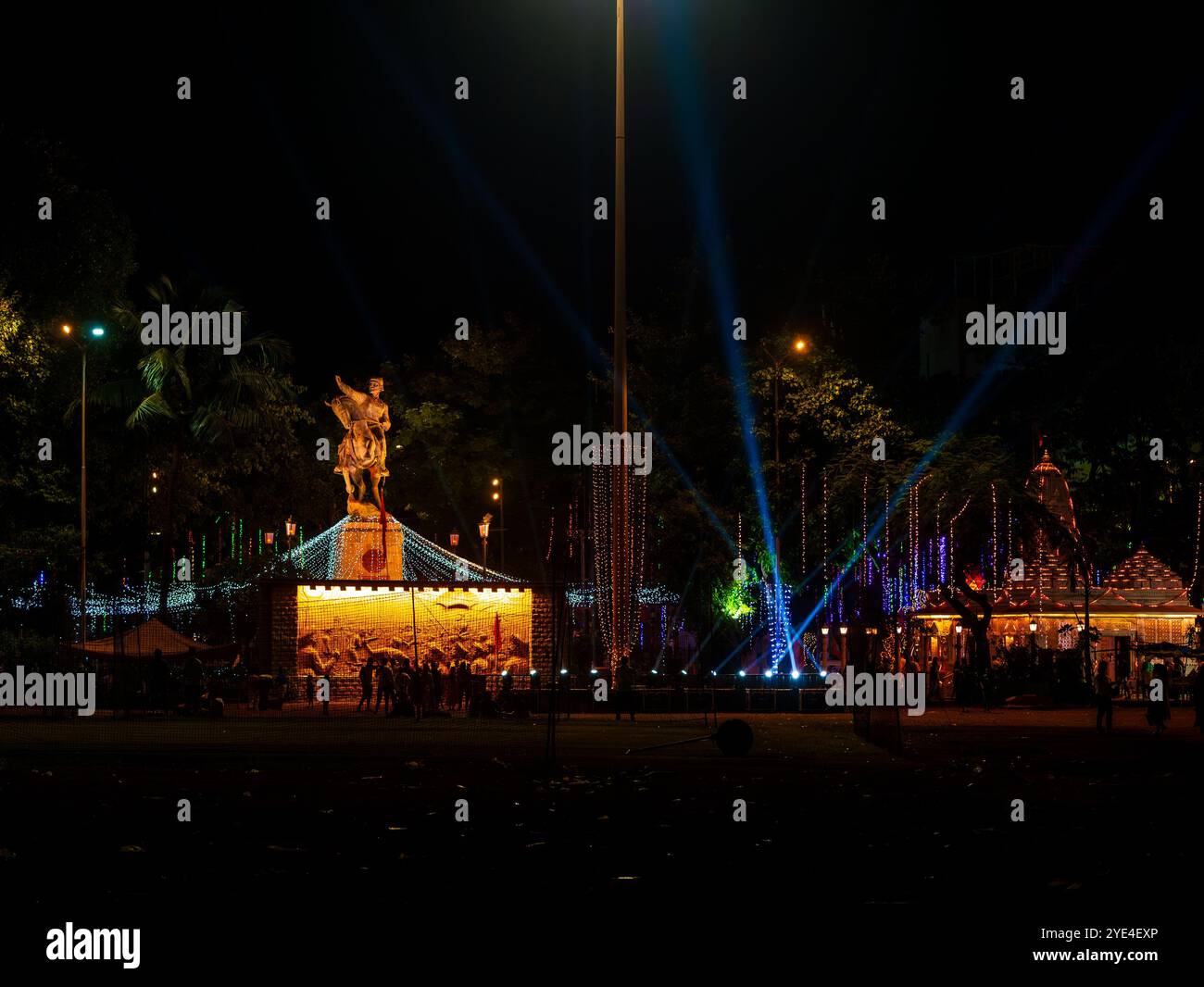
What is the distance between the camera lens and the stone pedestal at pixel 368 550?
4084 cm

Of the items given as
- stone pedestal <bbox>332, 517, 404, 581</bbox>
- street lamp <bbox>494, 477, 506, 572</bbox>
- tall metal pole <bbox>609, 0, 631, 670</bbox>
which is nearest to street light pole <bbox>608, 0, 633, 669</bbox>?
tall metal pole <bbox>609, 0, 631, 670</bbox>

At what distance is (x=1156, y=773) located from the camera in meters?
20.3

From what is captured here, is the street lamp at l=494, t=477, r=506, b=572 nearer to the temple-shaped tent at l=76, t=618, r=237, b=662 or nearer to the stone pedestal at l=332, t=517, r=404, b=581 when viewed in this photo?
the stone pedestal at l=332, t=517, r=404, b=581

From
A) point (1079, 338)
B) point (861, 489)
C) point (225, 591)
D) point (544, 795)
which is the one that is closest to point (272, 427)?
point (225, 591)

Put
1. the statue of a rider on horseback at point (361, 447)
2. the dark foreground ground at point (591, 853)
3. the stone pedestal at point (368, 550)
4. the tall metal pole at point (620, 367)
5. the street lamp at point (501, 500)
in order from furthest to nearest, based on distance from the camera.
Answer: the street lamp at point (501, 500) < the statue of a rider on horseback at point (361, 447) < the stone pedestal at point (368, 550) < the tall metal pole at point (620, 367) < the dark foreground ground at point (591, 853)

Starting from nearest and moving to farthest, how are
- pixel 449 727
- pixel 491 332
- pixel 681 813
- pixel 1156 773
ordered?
pixel 681 813, pixel 1156 773, pixel 449 727, pixel 491 332

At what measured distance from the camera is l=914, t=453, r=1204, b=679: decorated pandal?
4397cm

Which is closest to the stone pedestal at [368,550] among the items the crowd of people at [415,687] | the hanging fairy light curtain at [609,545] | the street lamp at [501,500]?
the crowd of people at [415,687]

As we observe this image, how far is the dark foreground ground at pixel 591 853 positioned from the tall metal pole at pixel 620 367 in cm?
1062

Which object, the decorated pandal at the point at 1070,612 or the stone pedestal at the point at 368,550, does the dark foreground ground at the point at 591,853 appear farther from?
the decorated pandal at the point at 1070,612

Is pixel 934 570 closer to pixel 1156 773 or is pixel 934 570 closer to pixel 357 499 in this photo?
pixel 357 499

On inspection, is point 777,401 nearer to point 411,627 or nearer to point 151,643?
point 411,627

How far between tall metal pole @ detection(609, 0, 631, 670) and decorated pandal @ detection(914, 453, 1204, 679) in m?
13.2

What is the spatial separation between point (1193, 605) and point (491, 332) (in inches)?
1029
